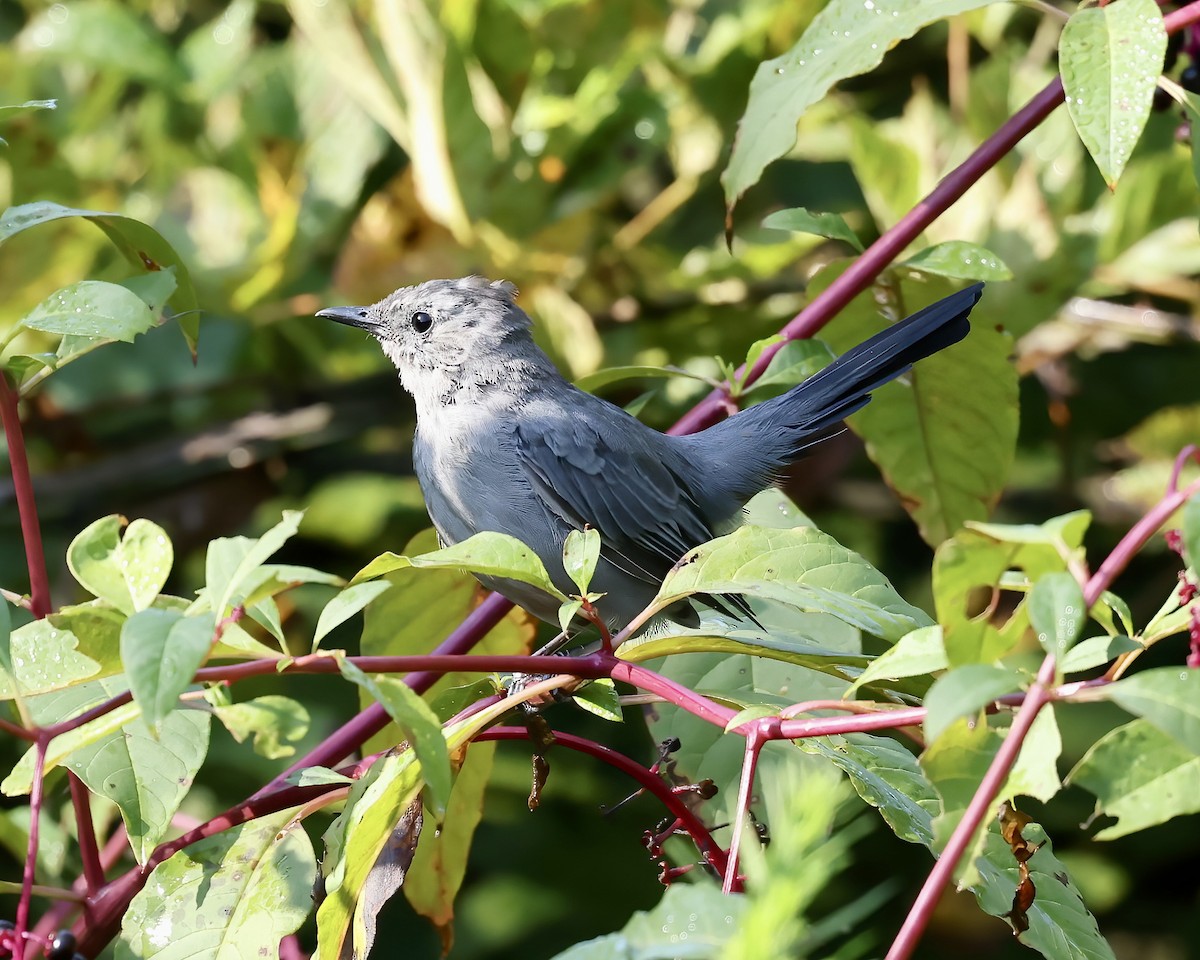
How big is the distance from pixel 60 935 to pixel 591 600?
35.8 inches

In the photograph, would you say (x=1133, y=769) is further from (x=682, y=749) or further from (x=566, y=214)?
(x=566, y=214)

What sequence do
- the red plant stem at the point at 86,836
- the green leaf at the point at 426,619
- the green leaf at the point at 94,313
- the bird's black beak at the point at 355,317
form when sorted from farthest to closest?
1. the bird's black beak at the point at 355,317
2. the green leaf at the point at 426,619
3. the red plant stem at the point at 86,836
4. the green leaf at the point at 94,313

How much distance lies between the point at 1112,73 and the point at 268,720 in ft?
4.62

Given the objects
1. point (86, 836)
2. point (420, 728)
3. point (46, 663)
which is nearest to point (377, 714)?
point (86, 836)

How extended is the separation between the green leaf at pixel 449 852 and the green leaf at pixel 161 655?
3.79 ft

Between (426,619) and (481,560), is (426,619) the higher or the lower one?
the lower one

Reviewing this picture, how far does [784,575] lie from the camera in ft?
4.95

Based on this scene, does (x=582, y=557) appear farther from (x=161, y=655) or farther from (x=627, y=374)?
(x=627, y=374)

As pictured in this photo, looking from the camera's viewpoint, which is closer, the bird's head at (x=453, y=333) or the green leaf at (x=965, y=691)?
the green leaf at (x=965, y=691)

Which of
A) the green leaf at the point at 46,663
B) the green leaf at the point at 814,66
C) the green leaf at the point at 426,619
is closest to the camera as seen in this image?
the green leaf at the point at 46,663

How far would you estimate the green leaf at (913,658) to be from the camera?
49.4 inches

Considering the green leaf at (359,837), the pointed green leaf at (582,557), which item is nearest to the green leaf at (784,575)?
the pointed green leaf at (582,557)

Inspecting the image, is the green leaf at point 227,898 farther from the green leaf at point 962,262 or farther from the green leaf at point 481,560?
the green leaf at point 962,262

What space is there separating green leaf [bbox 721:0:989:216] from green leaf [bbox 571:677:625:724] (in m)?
0.82
